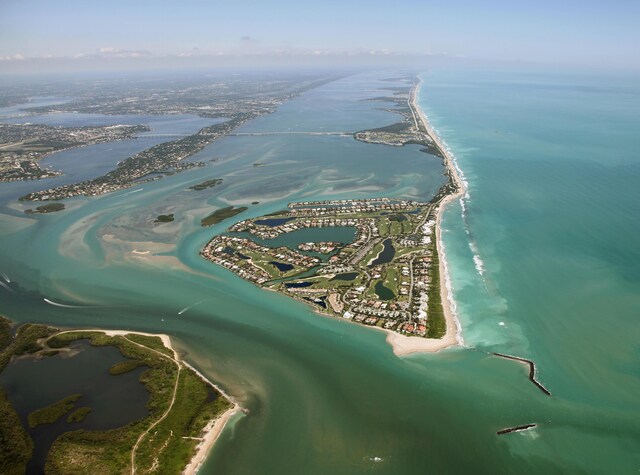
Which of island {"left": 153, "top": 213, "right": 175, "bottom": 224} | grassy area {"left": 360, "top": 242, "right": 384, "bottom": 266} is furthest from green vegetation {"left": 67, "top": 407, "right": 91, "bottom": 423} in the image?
island {"left": 153, "top": 213, "right": 175, "bottom": 224}

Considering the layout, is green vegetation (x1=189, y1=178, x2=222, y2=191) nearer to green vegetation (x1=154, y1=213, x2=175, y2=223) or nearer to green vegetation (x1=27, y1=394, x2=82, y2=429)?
green vegetation (x1=154, y1=213, x2=175, y2=223)

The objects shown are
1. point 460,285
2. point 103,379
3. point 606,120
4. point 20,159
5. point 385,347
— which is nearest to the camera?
point 103,379

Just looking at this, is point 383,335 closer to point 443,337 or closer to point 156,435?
point 443,337

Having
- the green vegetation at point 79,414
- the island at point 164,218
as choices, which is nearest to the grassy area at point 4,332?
the green vegetation at point 79,414

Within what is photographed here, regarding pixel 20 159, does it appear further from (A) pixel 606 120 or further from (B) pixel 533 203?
(A) pixel 606 120

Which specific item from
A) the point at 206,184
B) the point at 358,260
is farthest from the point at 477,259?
the point at 206,184

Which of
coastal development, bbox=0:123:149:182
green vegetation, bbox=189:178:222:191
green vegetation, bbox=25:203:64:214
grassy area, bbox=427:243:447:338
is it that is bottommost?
grassy area, bbox=427:243:447:338

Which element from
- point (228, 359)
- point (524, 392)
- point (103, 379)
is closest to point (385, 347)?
point (524, 392)
